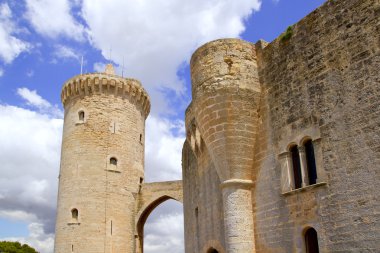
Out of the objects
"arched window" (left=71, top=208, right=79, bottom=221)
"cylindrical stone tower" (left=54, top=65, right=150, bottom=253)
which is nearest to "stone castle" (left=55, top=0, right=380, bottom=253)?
"cylindrical stone tower" (left=54, top=65, right=150, bottom=253)

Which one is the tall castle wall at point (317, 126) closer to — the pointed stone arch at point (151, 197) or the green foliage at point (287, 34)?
the green foliage at point (287, 34)

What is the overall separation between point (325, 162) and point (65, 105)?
2214 cm

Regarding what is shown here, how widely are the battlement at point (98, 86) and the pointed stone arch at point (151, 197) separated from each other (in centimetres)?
596

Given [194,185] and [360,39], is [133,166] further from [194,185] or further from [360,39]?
[360,39]

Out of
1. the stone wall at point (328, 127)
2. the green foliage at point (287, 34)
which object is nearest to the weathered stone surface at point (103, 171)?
the stone wall at point (328, 127)

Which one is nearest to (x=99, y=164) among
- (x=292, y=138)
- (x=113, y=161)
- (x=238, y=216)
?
(x=113, y=161)

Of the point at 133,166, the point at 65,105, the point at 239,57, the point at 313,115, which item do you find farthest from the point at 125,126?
the point at 313,115

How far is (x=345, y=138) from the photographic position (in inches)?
275

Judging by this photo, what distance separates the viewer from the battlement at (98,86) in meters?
25.3

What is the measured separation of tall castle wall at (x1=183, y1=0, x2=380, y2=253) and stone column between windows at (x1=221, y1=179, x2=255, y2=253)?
0.06 metres

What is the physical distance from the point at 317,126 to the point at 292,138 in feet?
2.17

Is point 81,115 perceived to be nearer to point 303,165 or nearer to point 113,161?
point 113,161

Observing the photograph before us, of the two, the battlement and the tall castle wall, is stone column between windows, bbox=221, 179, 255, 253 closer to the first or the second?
the tall castle wall

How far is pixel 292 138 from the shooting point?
318 inches
